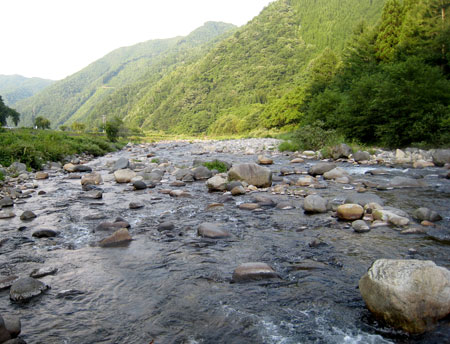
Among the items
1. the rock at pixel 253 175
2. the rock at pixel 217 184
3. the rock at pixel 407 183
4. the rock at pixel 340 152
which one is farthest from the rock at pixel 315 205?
the rock at pixel 340 152

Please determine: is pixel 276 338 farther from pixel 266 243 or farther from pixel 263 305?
pixel 266 243

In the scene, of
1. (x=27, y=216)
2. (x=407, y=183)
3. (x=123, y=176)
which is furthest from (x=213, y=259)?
(x=123, y=176)

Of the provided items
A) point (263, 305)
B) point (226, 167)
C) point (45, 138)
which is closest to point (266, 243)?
point (263, 305)

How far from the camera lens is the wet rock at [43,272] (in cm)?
538

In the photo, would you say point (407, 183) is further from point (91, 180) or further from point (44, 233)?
point (91, 180)

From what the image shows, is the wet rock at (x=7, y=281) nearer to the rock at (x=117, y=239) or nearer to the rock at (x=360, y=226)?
the rock at (x=117, y=239)

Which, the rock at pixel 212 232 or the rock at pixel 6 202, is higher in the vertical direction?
the rock at pixel 6 202

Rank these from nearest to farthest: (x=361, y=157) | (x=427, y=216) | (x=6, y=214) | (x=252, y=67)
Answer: (x=427, y=216), (x=6, y=214), (x=361, y=157), (x=252, y=67)

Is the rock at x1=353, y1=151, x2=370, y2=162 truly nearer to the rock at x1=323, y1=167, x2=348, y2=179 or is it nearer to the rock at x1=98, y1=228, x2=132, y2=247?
the rock at x1=323, y1=167, x2=348, y2=179

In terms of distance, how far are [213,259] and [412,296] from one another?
11.1ft

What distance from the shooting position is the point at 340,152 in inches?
770

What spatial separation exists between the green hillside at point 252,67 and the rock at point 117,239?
8916 cm

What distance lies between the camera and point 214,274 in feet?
17.6

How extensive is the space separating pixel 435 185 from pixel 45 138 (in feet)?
84.0
